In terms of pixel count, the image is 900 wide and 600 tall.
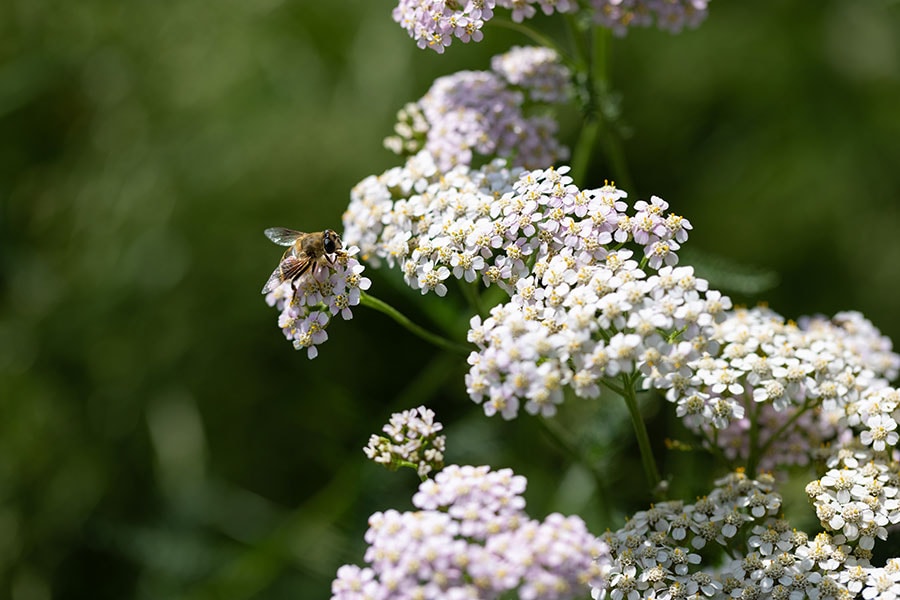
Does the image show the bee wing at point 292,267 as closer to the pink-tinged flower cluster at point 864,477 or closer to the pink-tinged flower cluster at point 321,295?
the pink-tinged flower cluster at point 321,295

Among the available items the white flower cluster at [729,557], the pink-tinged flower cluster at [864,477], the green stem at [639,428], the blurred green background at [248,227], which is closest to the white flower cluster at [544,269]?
the green stem at [639,428]

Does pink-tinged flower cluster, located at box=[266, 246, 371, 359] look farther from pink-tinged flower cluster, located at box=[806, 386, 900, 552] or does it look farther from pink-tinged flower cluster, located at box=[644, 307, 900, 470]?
pink-tinged flower cluster, located at box=[806, 386, 900, 552]

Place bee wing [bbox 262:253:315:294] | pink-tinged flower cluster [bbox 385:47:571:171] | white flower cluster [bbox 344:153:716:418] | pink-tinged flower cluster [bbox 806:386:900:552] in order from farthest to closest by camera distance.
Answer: pink-tinged flower cluster [bbox 385:47:571:171] < bee wing [bbox 262:253:315:294] < pink-tinged flower cluster [bbox 806:386:900:552] < white flower cluster [bbox 344:153:716:418]

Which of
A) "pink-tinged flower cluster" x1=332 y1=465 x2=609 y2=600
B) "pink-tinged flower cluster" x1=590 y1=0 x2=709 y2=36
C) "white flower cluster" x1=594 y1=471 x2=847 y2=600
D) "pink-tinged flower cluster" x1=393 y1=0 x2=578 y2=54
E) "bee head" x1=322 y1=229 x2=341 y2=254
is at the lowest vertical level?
"pink-tinged flower cluster" x1=332 y1=465 x2=609 y2=600

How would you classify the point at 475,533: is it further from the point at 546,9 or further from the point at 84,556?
the point at 84,556

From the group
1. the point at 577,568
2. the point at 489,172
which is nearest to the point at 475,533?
the point at 577,568

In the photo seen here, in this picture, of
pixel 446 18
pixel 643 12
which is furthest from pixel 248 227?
pixel 643 12

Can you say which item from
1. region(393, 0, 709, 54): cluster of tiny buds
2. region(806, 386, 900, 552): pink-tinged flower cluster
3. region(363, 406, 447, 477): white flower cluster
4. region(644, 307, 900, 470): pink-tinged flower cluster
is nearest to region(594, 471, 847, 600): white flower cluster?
region(806, 386, 900, 552): pink-tinged flower cluster
